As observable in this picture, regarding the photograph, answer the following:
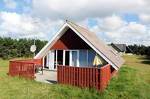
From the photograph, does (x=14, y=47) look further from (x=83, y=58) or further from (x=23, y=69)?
(x=23, y=69)

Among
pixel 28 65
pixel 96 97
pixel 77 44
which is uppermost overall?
pixel 77 44

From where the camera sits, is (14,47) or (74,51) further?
(14,47)

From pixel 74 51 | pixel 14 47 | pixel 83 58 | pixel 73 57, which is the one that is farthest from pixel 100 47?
pixel 14 47

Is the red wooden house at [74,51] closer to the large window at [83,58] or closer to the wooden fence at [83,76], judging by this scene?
the large window at [83,58]

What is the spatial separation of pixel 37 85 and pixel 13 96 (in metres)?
3.12

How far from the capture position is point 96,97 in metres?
13.5

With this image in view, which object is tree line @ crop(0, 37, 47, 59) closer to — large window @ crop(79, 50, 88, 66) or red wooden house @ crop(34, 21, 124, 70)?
red wooden house @ crop(34, 21, 124, 70)

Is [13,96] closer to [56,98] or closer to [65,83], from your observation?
[56,98]

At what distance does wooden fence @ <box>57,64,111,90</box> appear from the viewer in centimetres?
1461

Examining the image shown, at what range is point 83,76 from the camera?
49.7 feet

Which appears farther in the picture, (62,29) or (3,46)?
(3,46)

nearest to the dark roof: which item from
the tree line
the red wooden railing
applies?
the red wooden railing

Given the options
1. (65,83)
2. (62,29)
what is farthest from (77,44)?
(65,83)

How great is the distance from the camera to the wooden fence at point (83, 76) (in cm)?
1461
